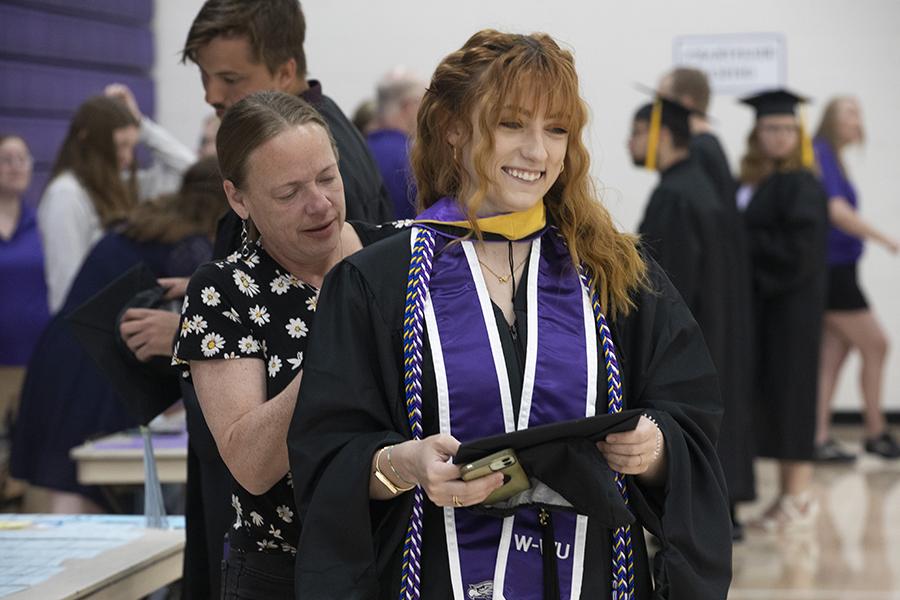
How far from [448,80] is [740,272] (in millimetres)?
4629

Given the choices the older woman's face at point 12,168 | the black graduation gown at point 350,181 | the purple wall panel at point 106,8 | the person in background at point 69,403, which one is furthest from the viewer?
the purple wall panel at point 106,8

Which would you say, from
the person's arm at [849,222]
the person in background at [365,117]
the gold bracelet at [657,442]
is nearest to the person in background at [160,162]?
the person in background at [365,117]

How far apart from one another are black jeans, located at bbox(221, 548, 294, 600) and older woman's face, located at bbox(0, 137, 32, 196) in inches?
197

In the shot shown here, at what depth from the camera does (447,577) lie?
6.55 ft

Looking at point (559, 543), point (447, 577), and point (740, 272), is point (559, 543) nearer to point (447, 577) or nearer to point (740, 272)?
point (447, 577)

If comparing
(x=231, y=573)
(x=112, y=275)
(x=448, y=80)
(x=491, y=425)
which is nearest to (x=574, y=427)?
(x=491, y=425)

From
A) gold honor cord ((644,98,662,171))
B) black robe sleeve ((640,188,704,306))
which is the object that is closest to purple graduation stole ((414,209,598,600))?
black robe sleeve ((640,188,704,306))

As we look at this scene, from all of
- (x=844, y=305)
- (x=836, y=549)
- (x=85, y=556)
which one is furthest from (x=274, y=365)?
(x=844, y=305)

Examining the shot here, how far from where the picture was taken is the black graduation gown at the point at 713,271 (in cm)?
620

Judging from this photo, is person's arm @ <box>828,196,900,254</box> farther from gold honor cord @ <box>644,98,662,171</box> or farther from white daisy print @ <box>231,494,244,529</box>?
white daisy print @ <box>231,494,244,529</box>

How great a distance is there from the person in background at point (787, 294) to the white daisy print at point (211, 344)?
5146mm

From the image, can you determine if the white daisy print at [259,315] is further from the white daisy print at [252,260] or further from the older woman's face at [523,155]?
the older woman's face at [523,155]

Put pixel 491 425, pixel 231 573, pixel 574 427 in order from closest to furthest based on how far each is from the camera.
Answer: pixel 574 427
pixel 491 425
pixel 231 573

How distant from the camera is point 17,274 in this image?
6746mm
